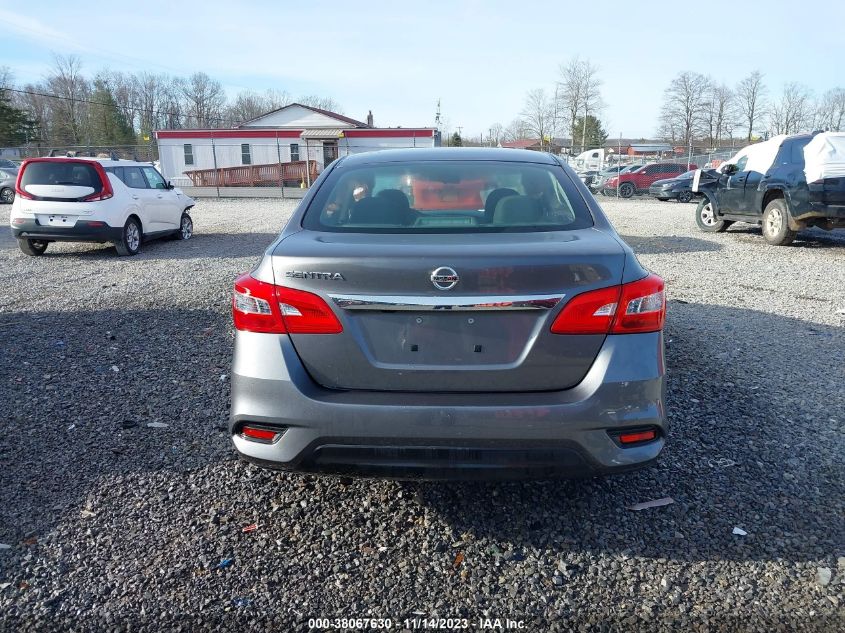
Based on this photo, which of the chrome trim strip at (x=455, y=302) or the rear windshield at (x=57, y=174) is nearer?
the chrome trim strip at (x=455, y=302)

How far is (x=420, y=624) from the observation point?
92.0 inches

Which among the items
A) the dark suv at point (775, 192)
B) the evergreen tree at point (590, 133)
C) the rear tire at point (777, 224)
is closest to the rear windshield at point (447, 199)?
the dark suv at point (775, 192)

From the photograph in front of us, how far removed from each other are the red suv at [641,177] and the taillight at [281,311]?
95.6 ft

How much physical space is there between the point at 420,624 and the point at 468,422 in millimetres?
746

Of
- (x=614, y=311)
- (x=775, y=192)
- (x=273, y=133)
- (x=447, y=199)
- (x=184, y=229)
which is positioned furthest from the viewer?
(x=273, y=133)

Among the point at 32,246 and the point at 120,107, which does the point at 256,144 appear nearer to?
the point at 32,246

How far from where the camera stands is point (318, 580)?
8.41 ft

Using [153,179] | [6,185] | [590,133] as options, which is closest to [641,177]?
[153,179]

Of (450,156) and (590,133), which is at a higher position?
(590,133)

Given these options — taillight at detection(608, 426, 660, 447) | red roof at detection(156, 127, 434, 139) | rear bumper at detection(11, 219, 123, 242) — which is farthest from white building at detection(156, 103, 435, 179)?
taillight at detection(608, 426, 660, 447)

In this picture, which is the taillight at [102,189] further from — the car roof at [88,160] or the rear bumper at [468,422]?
the rear bumper at [468,422]

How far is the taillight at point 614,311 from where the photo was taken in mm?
2414

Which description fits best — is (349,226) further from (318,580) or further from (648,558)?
(648,558)

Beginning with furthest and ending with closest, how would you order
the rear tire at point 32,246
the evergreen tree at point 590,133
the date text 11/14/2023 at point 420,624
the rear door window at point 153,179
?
the evergreen tree at point 590,133, the rear door window at point 153,179, the rear tire at point 32,246, the date text 11/14/2023 at point 420,624
